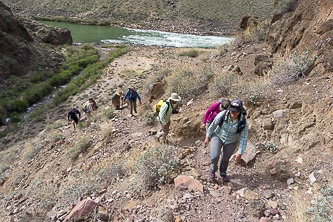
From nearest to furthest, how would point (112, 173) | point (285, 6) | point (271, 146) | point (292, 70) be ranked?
point (271, 146) → point (112, 173) → point (292, 70) → point (285, 6)

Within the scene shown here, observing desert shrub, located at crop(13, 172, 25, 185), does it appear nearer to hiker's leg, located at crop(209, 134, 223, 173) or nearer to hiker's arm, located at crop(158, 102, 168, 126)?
hiker's arm, located at crop(158, 102, 168, 126)

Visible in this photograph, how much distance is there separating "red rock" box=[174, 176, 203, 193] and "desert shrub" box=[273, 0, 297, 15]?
25.3 ft

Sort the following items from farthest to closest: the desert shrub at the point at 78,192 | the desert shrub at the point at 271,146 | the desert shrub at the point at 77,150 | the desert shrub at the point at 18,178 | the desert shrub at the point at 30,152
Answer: the desert shrub at the point at 30,152, the desert shrub at the point at 18,178, the desert shrub at the point at 77,150, the desert shrub at the point at 78,192, the desert shrub at the point at 271,146

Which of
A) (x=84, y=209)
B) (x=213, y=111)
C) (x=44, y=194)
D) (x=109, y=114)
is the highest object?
(x=213, y=111)

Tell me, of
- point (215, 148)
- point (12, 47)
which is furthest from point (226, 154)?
point (12, 47)

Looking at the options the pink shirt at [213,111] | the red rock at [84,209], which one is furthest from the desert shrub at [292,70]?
the red rock at [84,209]

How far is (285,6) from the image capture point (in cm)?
774

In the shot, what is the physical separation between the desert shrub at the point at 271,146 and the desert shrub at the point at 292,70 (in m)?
1.74

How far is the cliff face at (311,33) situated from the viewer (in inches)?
181

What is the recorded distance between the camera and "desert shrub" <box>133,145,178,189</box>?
366 cm

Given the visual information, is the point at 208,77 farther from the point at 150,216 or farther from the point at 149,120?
the point at 150,216

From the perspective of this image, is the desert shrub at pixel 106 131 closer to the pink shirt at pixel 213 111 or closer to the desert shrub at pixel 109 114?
the desert shrub at pixel 109 114

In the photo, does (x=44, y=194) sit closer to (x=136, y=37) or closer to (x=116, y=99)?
(x=116, y=99)

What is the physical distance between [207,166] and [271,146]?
4.24 feet
